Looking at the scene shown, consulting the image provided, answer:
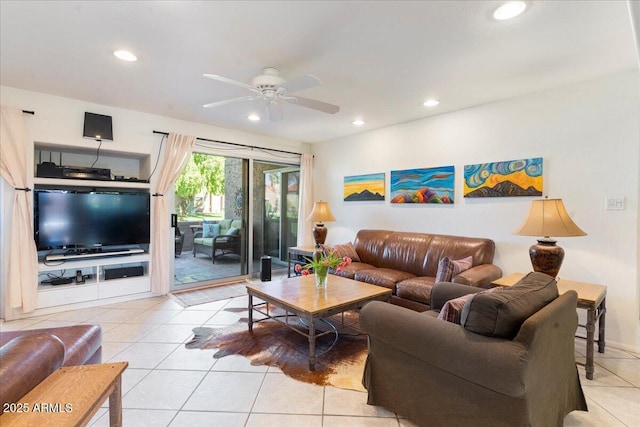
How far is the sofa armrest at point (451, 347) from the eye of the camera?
1307mm

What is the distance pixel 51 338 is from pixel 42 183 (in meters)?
3.22

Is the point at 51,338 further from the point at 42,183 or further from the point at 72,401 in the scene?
the point at 42,183

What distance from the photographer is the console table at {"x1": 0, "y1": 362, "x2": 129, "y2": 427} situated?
35.0 inches

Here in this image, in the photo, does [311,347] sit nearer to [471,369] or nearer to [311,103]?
[471,369]

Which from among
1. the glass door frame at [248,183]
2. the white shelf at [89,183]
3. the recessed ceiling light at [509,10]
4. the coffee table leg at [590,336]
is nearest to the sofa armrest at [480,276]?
the coffee table leg at [590,336]

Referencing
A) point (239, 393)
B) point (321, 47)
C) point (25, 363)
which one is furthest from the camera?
point (321, 47)

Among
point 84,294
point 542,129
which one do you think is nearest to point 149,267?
point 84,294

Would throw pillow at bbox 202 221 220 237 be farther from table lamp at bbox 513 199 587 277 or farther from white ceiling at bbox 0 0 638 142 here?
table lamp at bbox 513 199 587 277

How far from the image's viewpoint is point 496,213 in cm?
346

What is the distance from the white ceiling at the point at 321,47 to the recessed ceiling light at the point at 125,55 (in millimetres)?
53

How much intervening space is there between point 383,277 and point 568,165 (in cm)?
213

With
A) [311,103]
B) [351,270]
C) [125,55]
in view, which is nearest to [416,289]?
[351,270]

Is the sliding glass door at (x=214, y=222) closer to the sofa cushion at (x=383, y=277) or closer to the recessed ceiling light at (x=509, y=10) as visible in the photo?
the sofa cushion at (x=383, y=277)

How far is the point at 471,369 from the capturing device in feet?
4.64
